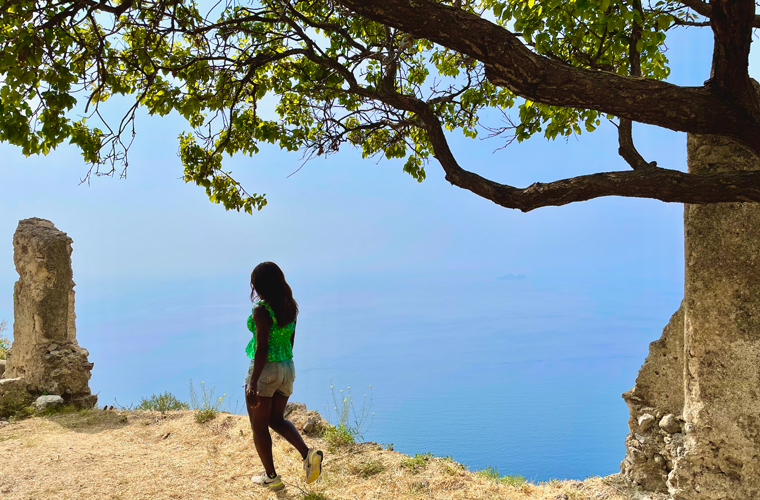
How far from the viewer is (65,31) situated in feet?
17.4

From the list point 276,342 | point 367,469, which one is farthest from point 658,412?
point 276,342

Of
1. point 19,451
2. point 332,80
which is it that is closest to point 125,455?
point 19,451

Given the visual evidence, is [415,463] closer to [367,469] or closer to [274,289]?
[367,469]

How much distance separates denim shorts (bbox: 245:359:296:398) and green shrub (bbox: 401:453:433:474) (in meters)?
1.92

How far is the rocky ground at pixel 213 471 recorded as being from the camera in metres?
5.62

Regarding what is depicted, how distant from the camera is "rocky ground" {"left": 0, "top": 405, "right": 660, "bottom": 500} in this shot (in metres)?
5.62

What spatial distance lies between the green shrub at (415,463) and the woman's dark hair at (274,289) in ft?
7.81

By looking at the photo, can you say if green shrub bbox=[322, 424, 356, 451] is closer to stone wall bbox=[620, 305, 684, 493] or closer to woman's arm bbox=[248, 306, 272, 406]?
woman's arm bbox=[248, 306, 272, 406]

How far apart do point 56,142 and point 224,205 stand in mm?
3112

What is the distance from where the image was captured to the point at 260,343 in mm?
4930

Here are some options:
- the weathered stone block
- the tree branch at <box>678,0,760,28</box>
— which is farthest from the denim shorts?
the weathered stone block

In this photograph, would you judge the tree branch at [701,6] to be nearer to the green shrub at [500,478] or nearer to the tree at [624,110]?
the tree at [624,110]

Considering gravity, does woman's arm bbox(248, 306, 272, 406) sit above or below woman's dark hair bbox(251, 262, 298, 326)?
below

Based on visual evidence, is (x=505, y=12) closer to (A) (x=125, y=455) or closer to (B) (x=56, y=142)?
(B) (x=56, y=142)
